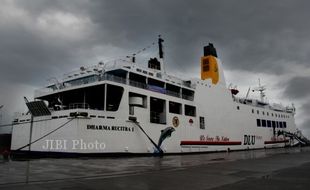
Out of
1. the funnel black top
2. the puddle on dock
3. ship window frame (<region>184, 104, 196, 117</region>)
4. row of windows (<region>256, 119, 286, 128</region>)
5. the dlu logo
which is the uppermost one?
the funnel black top

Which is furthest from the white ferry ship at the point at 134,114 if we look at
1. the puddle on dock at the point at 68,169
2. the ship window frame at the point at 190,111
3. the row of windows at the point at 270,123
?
the puddle on dock at the point at 68,169

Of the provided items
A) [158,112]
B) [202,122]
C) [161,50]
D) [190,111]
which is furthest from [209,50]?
[158,112]

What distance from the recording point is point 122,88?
24.5 metres

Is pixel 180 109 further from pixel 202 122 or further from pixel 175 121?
pixel 202 122

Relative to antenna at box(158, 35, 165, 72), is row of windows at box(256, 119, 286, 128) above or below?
below

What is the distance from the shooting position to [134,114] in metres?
24.8

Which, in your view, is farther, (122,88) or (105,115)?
(122,88)

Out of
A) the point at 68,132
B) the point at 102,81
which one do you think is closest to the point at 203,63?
the point at 102,81

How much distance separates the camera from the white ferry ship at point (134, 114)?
72.8 feet

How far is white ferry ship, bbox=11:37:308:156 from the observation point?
2220cm

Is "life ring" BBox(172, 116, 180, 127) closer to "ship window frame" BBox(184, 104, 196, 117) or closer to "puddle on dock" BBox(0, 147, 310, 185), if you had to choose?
"ship window frame" BBox(184, 104, 196, 117)

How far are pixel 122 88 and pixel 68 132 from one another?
19.4 ft

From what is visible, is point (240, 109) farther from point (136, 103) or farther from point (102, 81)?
point (102, 81)

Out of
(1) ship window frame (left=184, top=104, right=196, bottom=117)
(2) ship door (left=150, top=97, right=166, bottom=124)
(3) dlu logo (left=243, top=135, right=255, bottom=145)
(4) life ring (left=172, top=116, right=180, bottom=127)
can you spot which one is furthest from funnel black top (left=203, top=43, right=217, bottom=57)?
(4) life ring (left=172, top=116, right=180, bottom=127)
